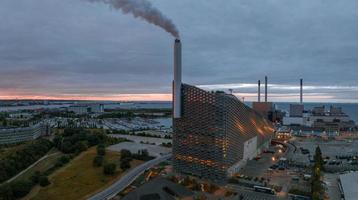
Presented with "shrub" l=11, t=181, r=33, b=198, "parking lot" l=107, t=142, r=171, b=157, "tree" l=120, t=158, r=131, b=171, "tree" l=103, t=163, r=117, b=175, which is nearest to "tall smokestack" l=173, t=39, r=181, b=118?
"tree" l=120, t=158, r=131, b=171

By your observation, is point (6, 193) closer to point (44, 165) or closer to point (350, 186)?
point (44, 165)

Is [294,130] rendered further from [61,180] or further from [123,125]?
[61,180]

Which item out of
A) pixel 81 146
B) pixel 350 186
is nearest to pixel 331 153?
pixel 350 186

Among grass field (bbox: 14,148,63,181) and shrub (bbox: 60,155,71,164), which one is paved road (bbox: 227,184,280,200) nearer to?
shrub (bbox: 60,155,71,164)

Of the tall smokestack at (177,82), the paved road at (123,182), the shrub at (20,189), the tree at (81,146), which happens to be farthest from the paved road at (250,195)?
the tree at (81,146)

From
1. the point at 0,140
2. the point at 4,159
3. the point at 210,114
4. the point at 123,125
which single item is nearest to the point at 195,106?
the point at 210,114
